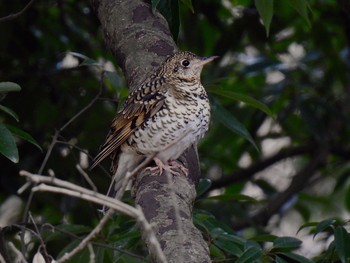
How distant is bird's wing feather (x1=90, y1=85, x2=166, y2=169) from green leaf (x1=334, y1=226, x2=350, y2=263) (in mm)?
1124

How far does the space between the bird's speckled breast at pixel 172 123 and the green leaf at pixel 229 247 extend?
20.6 inches

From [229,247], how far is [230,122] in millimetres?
988

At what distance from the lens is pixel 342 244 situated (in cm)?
465

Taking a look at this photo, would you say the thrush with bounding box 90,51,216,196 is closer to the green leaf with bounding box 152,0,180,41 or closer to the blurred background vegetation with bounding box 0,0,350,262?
the green leaf with bounding box 152,0,180,41

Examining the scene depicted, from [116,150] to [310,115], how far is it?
234 centimetres

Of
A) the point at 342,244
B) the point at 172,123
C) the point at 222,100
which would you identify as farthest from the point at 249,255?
the point at 222,100

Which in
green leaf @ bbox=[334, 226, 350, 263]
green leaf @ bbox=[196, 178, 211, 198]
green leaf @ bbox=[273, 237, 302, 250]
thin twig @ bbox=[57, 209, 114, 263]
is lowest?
green leaf @ bbox=[196, 178, 211, 198]

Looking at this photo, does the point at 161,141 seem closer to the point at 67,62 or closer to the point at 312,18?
the point at 312,18

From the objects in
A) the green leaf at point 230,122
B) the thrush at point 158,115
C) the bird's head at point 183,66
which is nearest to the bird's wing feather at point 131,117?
the thrush at point 158,115

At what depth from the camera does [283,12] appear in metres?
7.89

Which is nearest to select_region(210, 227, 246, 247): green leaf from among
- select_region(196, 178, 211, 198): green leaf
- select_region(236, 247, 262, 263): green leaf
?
select_region(236, 247, 262, 263): green leaf

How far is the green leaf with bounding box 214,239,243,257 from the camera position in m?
4.64

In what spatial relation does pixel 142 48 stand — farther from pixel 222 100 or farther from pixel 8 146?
pixel 222 100

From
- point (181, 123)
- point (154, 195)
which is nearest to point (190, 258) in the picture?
point (154, 195)
